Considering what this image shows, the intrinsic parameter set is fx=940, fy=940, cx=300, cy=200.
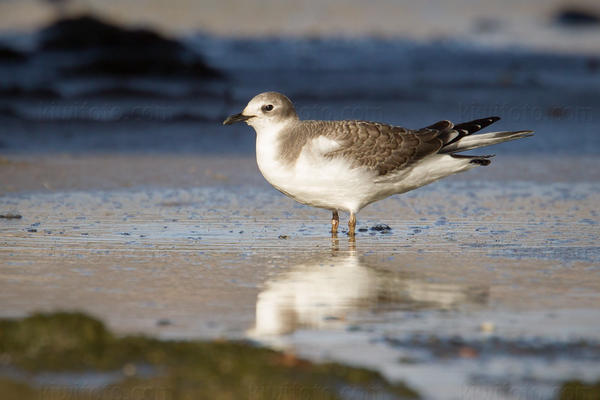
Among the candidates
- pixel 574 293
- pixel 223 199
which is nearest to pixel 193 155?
pixel 223 199

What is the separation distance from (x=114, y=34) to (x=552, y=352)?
15770 millimetres

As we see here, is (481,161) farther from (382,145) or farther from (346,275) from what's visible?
(346,275)

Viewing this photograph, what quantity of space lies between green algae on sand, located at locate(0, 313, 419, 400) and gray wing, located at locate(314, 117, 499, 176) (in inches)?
123

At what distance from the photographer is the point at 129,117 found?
13.9m

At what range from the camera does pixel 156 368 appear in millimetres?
3600

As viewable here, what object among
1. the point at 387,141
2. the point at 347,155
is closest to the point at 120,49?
the point at 387,141

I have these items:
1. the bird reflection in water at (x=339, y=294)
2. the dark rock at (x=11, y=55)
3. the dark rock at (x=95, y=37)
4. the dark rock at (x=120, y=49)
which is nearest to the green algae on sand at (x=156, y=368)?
the bird reflection in water at (x=339, y=294)

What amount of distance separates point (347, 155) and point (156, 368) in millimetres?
3536

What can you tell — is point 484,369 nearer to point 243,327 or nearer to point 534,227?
point 243,327

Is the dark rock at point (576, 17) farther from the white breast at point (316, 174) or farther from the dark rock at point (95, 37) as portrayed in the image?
the white breast at point (316, 174)

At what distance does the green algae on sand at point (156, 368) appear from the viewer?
337 cm

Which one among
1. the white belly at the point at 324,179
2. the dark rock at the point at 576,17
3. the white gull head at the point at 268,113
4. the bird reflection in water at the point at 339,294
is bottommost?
the bird reflection in water at the point at 339,294

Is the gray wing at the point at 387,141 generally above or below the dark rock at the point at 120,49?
below

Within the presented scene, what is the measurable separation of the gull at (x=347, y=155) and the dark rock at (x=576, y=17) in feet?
63.1
